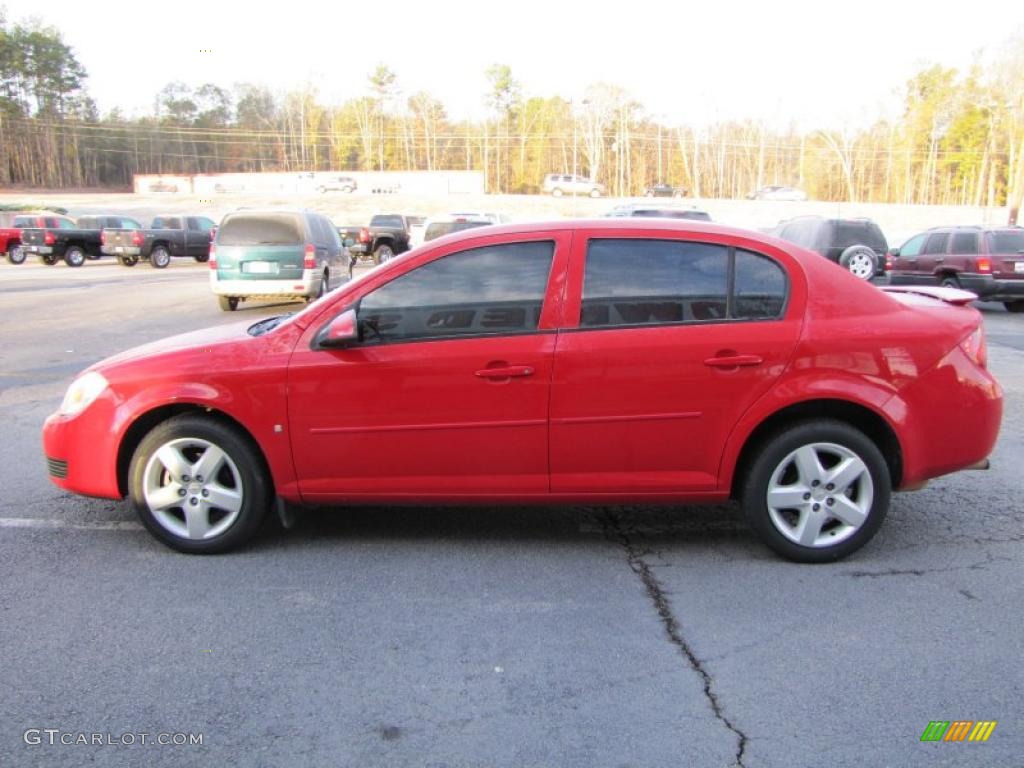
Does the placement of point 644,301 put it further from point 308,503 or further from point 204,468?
point 204,468

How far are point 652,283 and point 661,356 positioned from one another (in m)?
0.40

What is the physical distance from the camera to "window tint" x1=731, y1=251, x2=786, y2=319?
13.7 ft

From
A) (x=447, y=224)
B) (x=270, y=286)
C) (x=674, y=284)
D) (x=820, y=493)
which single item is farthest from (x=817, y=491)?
(x=447, y=224)

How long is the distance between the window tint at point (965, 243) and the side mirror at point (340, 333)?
1487 cm

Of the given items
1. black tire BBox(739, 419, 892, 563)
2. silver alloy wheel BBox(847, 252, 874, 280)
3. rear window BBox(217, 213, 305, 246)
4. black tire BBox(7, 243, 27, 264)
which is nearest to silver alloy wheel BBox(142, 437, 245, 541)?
black tire BBox(739, 419, 892, 563)

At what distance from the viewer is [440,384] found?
13.6 feet

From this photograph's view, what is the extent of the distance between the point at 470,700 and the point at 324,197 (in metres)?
70.0

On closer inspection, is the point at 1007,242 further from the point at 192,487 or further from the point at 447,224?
the point at 192,487

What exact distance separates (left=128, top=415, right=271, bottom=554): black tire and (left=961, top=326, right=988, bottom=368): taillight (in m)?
3.54

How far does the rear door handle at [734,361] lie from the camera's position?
13.3 ft

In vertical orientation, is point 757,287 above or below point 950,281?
above

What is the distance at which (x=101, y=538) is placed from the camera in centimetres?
462

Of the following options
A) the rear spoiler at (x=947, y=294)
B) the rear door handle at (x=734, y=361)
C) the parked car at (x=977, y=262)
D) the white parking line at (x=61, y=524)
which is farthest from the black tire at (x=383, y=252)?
the rear door handle at (x=734, y=361)

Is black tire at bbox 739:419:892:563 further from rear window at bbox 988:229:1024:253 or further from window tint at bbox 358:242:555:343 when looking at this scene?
rear window at bbox 988:229:1024:253
